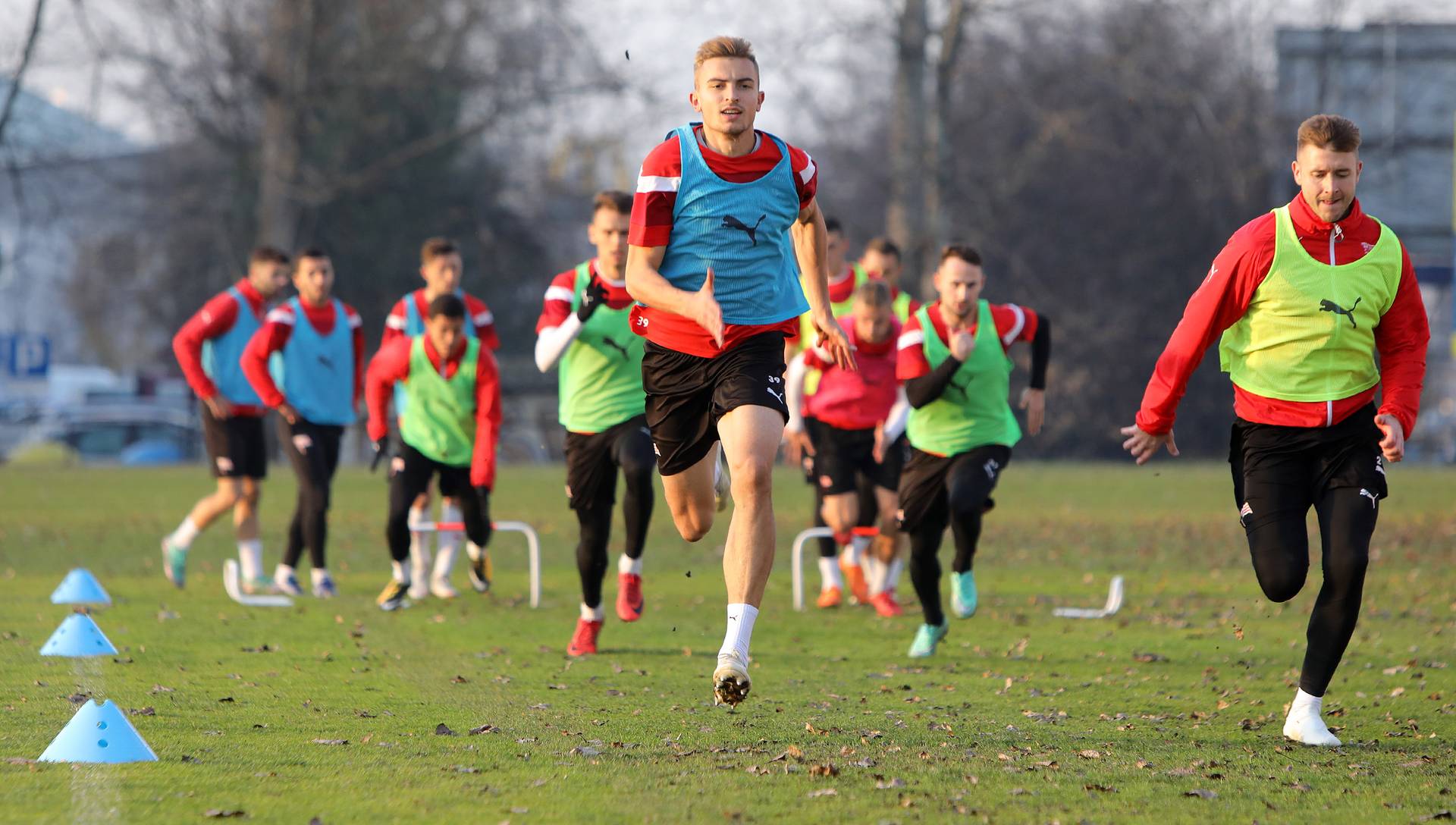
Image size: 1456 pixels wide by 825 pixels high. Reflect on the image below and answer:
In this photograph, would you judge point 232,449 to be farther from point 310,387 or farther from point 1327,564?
point 1327,564

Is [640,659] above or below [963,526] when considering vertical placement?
below

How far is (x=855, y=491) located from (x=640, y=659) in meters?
3.07

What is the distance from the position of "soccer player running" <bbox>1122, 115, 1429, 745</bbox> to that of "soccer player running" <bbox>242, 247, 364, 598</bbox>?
6974 millimetres

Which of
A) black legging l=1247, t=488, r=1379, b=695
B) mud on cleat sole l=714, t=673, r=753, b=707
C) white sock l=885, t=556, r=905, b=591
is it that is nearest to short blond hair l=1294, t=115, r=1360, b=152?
black legging l=1247, t=488, r=1379, b=695

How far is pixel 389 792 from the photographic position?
5.18 m

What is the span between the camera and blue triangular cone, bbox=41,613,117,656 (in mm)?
8227

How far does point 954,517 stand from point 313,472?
4.86 meters

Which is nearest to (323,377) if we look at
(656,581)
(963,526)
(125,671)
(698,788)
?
(656,581)

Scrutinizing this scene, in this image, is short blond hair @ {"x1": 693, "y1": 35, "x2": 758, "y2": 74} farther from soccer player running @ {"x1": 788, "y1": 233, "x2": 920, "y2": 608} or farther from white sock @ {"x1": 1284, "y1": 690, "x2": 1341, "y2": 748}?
soccer player running @ {"x1": 788, "y1": 233, "x2": 920, "y2": 608}

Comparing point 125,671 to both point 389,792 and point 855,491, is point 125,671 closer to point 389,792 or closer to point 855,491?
point 389,792

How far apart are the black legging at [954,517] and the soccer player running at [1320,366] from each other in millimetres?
2642

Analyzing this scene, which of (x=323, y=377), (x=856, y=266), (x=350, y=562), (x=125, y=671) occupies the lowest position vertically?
(x=350, y=562)

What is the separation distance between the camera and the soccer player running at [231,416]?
12.1m

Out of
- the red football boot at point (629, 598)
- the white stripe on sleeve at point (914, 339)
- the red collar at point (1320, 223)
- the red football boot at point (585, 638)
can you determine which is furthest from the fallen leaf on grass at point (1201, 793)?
the white stripe on sleeve at point (914, 339)
